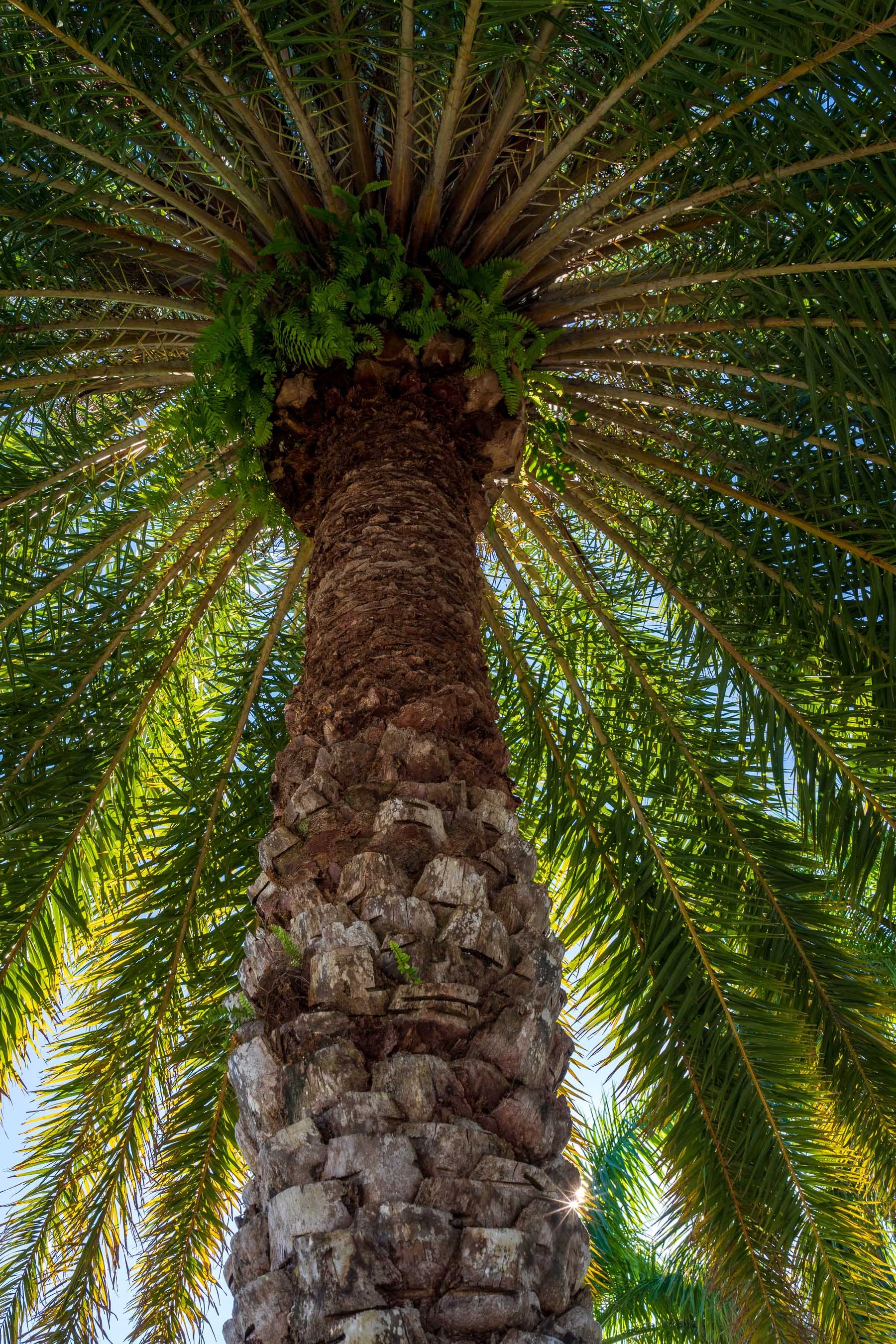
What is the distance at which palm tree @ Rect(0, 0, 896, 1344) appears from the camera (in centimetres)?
291

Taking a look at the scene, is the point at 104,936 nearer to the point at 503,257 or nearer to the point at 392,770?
the point at 392,770

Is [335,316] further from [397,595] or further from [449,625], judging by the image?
[449,625]

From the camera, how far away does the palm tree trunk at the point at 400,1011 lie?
2135mm

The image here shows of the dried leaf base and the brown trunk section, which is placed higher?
the brown trunk section

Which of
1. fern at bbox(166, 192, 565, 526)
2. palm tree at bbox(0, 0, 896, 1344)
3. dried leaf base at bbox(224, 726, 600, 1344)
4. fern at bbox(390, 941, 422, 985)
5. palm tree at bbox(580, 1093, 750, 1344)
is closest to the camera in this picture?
dried leaf base at bbox(224, 726, 600, 1344)

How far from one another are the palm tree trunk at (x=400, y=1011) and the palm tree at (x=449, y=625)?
0.05ft

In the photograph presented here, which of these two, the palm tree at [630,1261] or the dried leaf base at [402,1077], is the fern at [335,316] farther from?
the palm tree at [630,1261]

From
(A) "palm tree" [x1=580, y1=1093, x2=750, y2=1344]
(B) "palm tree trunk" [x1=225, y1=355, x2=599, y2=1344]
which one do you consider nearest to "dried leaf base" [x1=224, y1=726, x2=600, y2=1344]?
(B) "palm tree trunk" [x1=225, y1=355, x2=599, y2=1344]

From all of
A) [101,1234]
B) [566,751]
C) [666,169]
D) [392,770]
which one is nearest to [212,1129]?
[101,1234]

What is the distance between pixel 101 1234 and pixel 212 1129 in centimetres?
61

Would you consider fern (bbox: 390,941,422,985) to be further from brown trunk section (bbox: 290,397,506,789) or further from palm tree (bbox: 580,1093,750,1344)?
palm tree (bbox: 580,1093,750,1344)

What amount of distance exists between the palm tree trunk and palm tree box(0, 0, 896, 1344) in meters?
0.01

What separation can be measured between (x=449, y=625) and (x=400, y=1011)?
4.94 feet

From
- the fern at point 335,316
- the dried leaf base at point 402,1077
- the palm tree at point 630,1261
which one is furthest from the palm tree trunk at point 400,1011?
the palm tree at point 630,1261
